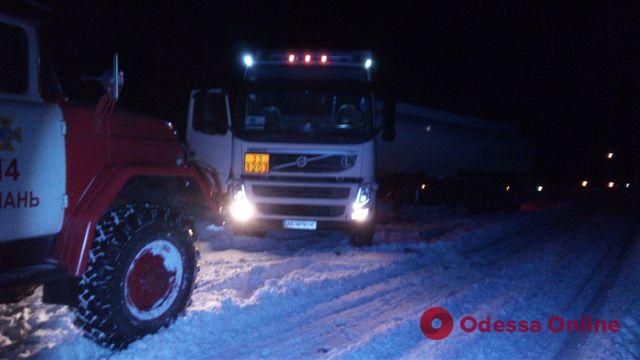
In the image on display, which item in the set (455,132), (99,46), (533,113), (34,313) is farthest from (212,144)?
(533,113)

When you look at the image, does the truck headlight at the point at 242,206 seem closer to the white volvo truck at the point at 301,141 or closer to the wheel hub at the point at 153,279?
the white volvo truck at the point at 301,141

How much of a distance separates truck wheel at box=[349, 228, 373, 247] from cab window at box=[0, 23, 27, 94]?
6.33m

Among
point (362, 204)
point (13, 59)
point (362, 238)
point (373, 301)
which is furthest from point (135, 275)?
point (362, 238)

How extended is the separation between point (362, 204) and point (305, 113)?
6.04 ft

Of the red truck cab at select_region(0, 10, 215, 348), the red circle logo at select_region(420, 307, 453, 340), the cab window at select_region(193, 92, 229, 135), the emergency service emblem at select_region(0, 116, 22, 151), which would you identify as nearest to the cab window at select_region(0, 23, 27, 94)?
the red truck cab at select_region(0, 10, 215, 348)

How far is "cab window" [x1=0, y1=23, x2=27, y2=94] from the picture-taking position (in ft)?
13.3

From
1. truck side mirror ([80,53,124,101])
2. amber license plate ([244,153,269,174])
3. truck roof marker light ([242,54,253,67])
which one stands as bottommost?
amber license plate ([244,153,269,174])

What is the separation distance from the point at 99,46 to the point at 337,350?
780 inches

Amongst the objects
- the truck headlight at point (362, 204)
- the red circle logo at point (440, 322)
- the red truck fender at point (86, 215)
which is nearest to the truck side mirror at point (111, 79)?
the red truck fender at point (86, 215)

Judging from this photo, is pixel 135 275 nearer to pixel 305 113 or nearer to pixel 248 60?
pixel 305 113

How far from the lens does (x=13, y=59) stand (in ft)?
13.5

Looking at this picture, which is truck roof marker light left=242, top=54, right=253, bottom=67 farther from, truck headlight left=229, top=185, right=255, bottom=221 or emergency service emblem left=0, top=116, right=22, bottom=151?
emergency service emblem left=0, top=116, right=22, bottom=151

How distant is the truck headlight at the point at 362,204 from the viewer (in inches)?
360

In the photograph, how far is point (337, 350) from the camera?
4941mm
